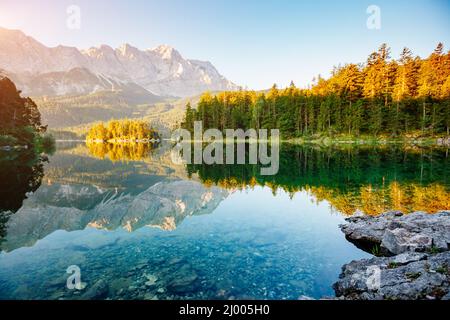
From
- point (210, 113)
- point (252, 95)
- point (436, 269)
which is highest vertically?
point (252, 95)

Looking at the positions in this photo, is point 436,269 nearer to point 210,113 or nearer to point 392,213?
point 392,213

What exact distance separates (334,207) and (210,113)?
3565 inches

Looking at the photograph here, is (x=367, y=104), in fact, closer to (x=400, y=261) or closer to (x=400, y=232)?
(x=400, y=232)

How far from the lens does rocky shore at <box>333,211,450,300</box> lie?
7.22 m

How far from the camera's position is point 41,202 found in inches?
802

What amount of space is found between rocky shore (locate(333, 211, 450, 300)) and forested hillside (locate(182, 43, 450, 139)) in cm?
6778

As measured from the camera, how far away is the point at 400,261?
8875mm

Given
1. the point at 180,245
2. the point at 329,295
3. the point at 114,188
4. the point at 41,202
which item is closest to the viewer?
the point at 329,295

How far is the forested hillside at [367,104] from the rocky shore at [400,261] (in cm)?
6778

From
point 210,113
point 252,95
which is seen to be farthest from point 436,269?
point 252,95

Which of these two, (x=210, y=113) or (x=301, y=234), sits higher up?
(x=210, y=113)

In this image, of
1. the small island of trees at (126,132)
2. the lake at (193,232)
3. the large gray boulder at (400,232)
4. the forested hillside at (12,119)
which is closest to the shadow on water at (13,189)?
the lake at (193,232)

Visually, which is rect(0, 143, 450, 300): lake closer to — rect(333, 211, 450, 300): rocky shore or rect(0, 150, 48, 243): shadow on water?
rect(0, 150, 48, 243): shadow on water

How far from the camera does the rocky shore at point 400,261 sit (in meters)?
7.22
